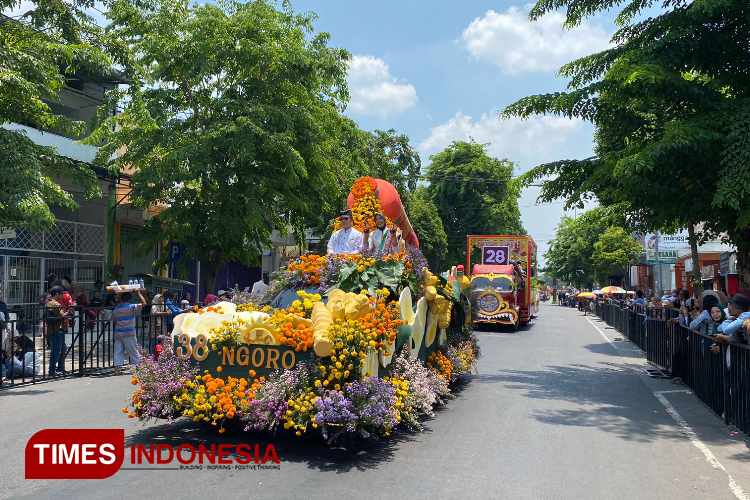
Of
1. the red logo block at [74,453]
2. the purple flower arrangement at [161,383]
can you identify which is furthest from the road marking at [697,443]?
the red logo block at [74,453]

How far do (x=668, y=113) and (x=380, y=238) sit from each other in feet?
19.0

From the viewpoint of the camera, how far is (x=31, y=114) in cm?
1137

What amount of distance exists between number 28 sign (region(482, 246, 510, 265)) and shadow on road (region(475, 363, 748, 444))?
11399mm

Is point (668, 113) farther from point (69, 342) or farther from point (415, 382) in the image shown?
point (69, 342)

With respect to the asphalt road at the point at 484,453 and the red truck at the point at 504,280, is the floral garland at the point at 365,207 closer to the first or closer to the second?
the asphalt road at the point at 484,453

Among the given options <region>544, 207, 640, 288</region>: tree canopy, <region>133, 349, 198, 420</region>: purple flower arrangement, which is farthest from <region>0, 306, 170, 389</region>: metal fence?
<region>544, 207, 640, 288</region>: tree canopy

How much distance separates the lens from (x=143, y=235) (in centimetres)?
1700

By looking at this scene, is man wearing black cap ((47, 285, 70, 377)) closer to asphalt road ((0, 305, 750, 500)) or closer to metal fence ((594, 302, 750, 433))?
asphalt road ((0, 305, 750, 500))

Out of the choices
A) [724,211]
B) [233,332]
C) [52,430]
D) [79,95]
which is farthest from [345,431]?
[79,95]

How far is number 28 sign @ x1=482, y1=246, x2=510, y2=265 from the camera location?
84.0ft

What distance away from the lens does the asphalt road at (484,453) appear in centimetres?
536

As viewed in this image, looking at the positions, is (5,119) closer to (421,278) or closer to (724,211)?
(421,278)

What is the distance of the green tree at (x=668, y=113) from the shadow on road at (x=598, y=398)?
304 cm

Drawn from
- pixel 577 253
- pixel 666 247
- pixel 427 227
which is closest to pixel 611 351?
pixel 666 247
